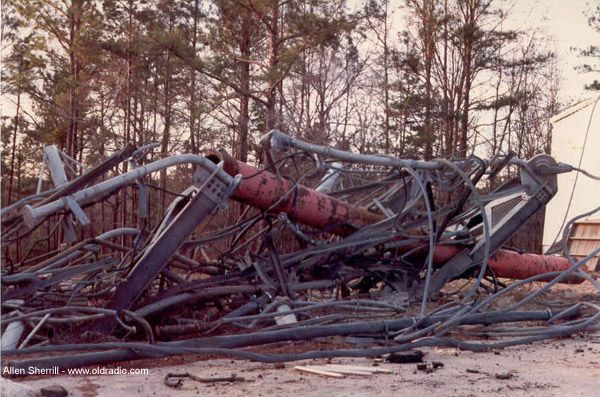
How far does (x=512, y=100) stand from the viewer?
2427 cm

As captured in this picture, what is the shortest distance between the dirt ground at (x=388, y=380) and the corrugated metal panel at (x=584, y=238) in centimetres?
1301

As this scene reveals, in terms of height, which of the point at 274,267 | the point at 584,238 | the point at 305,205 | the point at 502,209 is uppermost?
the point at 584,238

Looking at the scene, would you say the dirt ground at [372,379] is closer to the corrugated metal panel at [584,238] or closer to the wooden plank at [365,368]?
the wooden plank at [365,368]

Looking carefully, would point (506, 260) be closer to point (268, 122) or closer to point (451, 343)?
point (451, 343)

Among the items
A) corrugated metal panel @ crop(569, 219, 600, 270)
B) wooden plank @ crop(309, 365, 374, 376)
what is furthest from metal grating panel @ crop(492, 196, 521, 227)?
corrugated metal panel @ crop(569, 219, 600, 270)

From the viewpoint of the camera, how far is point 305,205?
6.84 m

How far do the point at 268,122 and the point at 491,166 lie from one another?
14455 millimetres

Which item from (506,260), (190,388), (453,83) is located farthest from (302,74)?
(190,388)

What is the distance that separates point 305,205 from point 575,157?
15164 millimetres

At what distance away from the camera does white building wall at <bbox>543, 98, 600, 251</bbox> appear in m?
17.6

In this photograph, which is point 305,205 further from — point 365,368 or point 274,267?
point 365,368

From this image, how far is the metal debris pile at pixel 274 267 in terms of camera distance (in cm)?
477

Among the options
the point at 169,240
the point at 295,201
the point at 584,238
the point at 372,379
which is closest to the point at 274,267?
the point at 295,201

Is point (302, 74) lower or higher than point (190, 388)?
higher
